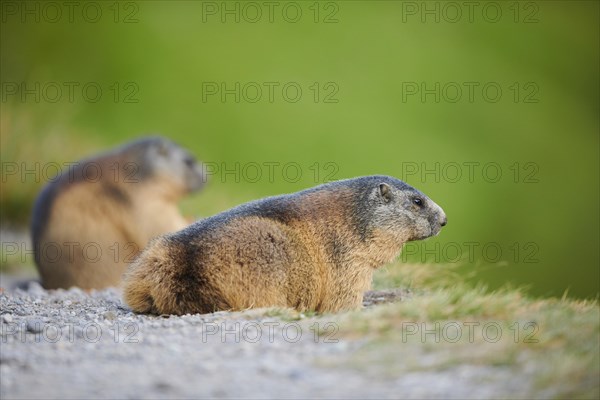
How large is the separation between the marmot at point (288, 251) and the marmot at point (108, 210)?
4999 millimetres

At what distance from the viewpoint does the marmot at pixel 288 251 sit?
7.50 meters

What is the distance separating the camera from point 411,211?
8.87 metres

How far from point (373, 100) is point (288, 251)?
806 inches

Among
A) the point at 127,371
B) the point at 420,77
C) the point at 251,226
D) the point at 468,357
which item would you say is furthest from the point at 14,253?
the point at 420,77

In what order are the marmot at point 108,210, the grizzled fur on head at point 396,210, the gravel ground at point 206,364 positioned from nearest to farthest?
1. the gravel ground at point 206,364
2. the grizzled fur on head at point 396,210
3. the marmot at point 108,210

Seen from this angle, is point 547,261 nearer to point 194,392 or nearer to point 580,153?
point 580,153

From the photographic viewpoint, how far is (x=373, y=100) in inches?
1097
